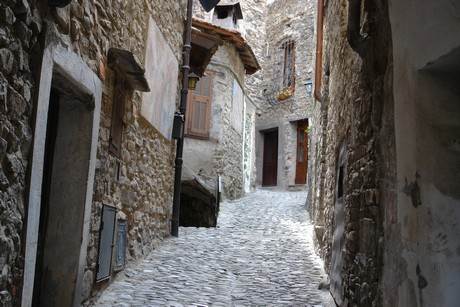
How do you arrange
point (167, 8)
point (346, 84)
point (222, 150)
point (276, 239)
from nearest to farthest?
point (346, 84) → point (167, 8) → point (276, 239) → point (222, 150)

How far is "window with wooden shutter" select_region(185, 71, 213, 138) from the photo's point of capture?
1230 centimetres

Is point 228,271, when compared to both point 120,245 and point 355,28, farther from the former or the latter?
point 355,28

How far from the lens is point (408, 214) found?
231cm

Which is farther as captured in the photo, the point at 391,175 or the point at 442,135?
the point at 391,175

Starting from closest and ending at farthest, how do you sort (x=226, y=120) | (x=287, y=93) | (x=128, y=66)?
(x=128, y=66) < (x=226, y=120) < (x=287, y=93)

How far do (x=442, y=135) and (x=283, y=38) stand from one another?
18554 millimetres

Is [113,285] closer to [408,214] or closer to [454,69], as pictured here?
[408,214]

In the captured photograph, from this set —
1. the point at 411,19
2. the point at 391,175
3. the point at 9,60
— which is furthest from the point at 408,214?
the point at 9,60

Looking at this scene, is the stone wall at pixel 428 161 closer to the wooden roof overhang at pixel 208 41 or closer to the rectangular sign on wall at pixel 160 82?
the rectangular sign on wall at pixel 160 82

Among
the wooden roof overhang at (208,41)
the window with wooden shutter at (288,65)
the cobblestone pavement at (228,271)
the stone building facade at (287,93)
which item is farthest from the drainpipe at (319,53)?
the window with wooden shutter at (288,65)

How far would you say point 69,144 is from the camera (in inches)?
131

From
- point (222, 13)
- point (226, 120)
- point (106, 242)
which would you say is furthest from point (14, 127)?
point (222, 13)

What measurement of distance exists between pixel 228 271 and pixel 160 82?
8.02 feet

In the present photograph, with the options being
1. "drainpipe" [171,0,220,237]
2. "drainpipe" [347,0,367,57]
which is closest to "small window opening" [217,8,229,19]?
"drainpipe" [171,0,220,237]
